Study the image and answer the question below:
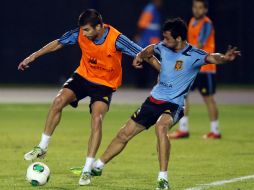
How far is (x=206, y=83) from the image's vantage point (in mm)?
15398

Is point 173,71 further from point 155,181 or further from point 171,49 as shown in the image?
point 155,181

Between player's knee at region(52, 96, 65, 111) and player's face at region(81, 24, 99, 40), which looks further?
player's knee at region(52, 96, 65, 111)

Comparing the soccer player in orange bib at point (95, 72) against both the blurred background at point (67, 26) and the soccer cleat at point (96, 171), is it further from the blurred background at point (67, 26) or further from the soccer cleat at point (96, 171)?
the blurred background at point (67, 26)

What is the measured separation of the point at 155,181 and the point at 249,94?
13.9 m

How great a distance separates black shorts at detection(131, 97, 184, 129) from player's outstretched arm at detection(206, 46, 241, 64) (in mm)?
656

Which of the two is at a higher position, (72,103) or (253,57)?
(72,103)

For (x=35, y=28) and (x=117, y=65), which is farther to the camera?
(x=35, y=28)

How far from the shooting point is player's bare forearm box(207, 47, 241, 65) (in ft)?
32.2

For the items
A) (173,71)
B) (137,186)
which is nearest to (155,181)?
(137,186)

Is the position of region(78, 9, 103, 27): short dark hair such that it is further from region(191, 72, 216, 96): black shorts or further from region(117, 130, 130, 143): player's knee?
region(191, 72, 216, 96): black shorts

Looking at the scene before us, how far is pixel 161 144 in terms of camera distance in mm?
9945

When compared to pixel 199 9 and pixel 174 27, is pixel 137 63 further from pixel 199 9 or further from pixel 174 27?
pixel 199 9

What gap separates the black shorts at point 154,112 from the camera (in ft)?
33.8

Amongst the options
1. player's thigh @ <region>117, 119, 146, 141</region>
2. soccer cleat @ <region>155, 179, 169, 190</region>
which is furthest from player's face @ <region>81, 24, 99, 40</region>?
soccer cleat @ <region>155, 179, 169, 190</region>
